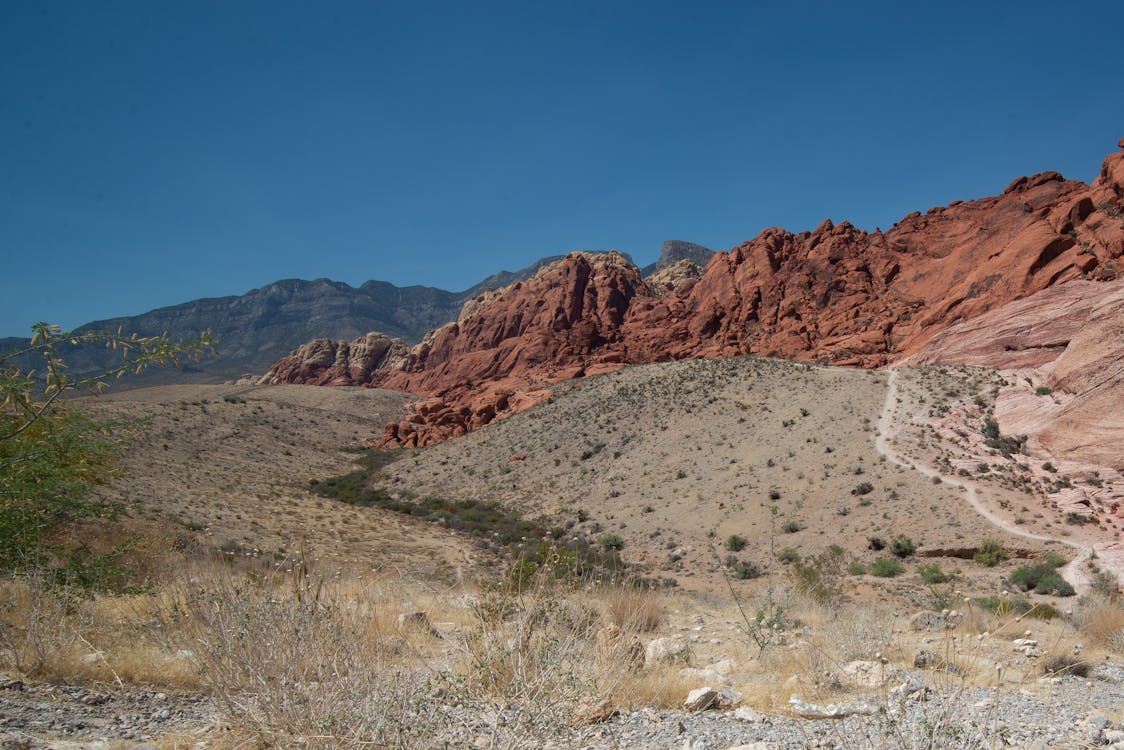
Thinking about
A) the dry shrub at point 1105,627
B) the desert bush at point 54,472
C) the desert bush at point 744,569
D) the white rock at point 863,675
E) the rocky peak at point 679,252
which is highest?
the rocky peak at point 679,252

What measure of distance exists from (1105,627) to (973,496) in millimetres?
13350

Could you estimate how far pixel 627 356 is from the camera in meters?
62.1

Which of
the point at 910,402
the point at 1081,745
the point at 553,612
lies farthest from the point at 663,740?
the point at 910,402

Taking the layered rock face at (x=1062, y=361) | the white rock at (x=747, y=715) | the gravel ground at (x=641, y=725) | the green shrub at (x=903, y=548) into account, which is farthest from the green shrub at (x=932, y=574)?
the white rock at (x=747, y=715)

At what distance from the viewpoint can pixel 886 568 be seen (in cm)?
1598

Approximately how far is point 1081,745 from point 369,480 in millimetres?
38958

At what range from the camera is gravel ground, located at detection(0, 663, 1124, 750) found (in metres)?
3.08

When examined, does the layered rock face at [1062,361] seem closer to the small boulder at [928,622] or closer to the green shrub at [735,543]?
the green shrub at [735,543]

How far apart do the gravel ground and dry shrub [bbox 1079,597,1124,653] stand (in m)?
3.21

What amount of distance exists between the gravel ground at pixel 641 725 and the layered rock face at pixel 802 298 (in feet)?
130

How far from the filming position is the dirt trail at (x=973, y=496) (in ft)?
46.2

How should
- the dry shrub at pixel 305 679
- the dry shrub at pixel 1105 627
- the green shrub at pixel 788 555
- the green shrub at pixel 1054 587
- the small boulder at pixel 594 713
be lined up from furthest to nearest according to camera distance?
the green shrub at pixel 788 555, the green shrub at pixel 1054 587, the dry shrub at pixel 1105 627, the small boulder at pixel 594 713, the dry shrub at pixel 305 679

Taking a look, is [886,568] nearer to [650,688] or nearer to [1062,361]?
[650,688]

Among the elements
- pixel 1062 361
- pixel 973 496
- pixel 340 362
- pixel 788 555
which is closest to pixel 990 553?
pixel 973 496
